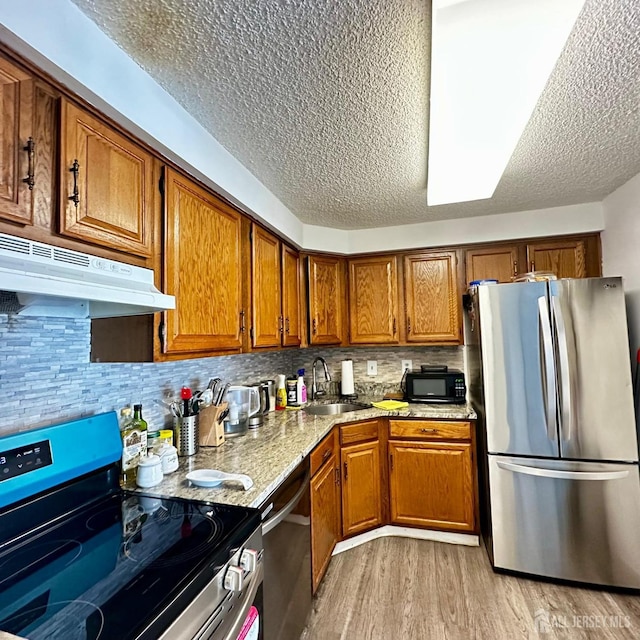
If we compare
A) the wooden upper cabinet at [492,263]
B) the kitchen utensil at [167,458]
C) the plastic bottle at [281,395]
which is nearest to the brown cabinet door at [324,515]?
the plastic bottle at [281,395]

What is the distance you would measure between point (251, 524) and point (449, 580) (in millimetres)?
1606

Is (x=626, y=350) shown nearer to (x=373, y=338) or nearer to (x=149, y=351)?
(x=373, y=338)

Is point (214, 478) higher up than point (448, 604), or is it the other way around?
point (214, 478)

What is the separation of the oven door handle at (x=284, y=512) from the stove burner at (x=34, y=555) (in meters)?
0.57

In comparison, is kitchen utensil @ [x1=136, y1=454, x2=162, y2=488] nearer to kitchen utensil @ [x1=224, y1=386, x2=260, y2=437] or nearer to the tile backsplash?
the tile backsplash

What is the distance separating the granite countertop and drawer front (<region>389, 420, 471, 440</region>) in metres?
0.05

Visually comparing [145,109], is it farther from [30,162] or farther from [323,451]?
[323,451]

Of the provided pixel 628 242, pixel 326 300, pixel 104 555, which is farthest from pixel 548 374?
pixel 104 555

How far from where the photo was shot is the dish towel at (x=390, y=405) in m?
2.62

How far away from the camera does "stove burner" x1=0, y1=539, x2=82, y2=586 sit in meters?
0.90

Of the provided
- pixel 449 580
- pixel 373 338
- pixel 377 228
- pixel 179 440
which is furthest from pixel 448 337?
pixel 179 440

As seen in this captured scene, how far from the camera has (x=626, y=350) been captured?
198cm

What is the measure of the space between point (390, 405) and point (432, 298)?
2.95 ft

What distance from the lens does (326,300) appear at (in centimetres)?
297
